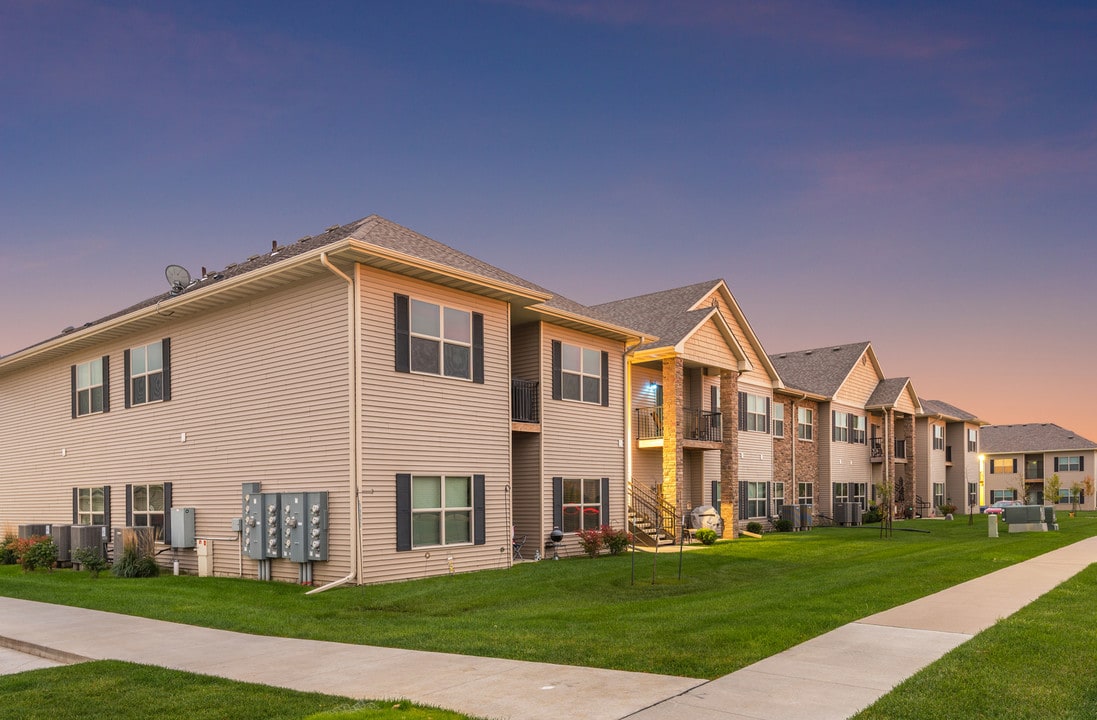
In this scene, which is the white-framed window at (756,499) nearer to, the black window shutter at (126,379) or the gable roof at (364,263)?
the gable roof at (364,263)

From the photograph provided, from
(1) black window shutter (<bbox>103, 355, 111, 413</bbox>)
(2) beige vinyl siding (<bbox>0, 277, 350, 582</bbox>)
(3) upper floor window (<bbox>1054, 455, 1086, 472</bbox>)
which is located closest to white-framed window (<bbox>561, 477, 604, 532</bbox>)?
(2) beige vinyl siding (<bbox>0, 277, 350, 582</bbox>)

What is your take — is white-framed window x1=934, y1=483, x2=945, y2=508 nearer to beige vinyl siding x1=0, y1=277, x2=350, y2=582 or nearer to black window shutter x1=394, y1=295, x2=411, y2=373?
black window shutter x1=394, y1=295, x2=411, y2=373

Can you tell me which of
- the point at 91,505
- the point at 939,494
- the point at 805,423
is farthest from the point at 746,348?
the point at 939,494

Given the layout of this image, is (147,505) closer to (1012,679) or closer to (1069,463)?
(1012,679)

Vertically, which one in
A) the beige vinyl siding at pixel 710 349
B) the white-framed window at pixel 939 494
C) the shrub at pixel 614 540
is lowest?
the white-framed window at pixel 939 494

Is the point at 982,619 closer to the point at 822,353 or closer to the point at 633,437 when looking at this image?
the point at 633,437

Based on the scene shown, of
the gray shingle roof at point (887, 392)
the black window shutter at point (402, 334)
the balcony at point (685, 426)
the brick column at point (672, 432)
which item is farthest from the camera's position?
the gray shingle roof at point (887, 392)

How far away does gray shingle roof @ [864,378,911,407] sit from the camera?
4475cm

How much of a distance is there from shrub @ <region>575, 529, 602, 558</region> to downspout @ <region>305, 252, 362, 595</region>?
7318 millimetres

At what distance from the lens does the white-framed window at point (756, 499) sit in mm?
33000

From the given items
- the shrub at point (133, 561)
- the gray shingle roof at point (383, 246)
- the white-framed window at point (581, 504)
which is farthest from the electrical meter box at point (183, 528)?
the white-framed window at point (581, 504)

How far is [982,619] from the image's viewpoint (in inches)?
405

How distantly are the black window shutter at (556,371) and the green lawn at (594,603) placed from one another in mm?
4513

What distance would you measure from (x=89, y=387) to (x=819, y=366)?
35.6m
